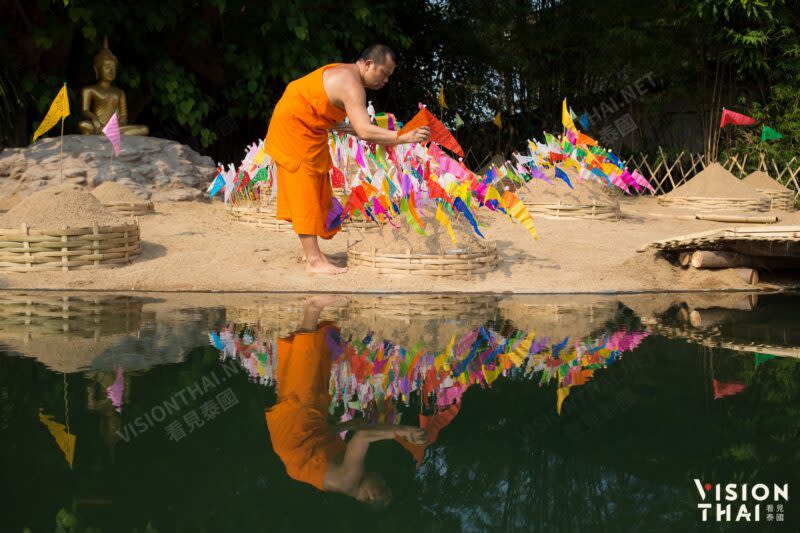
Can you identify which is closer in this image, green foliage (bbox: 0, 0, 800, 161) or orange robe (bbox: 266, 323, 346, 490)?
orange robe (bbox: 266, 323, 346, 490)

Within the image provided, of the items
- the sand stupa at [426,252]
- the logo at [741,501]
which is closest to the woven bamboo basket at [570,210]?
the sand stupa at [426,252]

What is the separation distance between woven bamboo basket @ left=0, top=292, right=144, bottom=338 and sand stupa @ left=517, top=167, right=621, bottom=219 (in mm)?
3923

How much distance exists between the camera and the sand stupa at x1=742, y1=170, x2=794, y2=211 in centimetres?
889

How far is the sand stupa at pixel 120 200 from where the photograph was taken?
7.37m

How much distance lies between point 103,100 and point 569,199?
4979 millimetres

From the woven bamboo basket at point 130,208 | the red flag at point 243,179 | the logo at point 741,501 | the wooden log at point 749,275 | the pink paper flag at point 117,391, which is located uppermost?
the red flag at point 243,179

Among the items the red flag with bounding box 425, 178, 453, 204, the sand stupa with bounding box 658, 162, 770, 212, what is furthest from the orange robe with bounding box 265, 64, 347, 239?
the sand stupa with bounding box 658, 162, 770, 212

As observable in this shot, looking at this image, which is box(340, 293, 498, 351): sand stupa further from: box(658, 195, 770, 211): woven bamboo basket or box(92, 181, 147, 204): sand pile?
box(658, 195, 770, 211): woven bamboo basket

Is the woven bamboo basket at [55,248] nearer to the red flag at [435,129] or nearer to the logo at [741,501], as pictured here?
the red flag at [435,129]

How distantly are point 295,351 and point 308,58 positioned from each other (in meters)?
7.12

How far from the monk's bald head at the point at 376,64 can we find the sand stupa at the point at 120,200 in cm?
336

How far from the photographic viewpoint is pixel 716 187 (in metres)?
8.84

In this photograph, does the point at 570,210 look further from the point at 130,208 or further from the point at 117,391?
the point at 117,391

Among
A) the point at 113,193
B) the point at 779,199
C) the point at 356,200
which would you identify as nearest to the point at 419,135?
the point at 356,200
